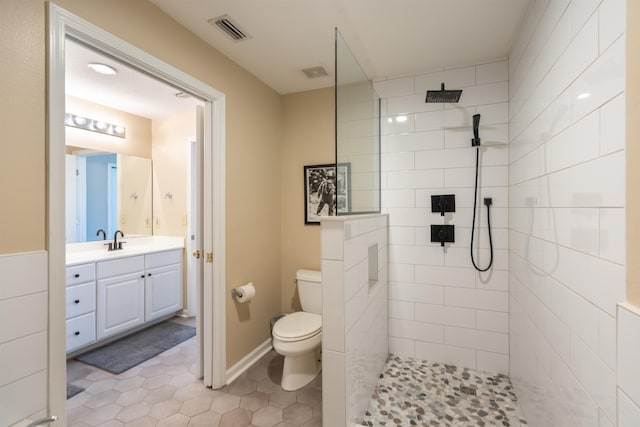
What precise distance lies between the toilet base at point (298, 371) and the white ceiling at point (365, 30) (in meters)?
2.21

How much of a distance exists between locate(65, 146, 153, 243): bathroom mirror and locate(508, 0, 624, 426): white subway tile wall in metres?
3.69

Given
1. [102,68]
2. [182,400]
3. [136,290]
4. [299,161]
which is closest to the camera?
[182,400]

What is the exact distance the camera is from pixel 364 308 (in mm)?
1669

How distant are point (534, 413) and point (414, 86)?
228cm

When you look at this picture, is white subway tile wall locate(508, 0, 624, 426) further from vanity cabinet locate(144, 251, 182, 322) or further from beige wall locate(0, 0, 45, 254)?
vanity cabinet locate(144, 251, 182, 322)

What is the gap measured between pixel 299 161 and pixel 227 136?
83 centimetres

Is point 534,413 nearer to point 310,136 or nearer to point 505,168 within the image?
point 505,168

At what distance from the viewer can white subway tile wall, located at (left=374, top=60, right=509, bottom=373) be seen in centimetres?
206

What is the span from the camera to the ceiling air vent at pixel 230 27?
5.45 feet

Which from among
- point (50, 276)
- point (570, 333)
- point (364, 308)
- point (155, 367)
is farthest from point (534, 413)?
point (155, 367)

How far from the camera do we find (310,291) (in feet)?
7.88

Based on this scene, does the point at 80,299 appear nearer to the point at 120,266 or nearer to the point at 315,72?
the point at 120,266

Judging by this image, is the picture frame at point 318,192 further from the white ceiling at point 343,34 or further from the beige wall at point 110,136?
the beige wall at point 110,136

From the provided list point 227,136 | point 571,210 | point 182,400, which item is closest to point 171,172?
point 227,136
